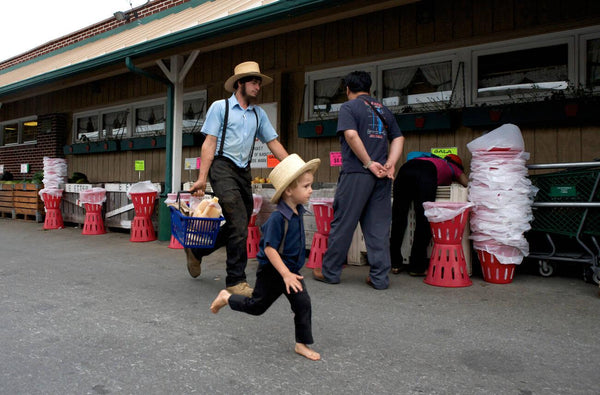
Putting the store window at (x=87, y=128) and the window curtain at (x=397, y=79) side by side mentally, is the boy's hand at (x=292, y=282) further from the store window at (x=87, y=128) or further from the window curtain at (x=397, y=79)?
the store window at (x=87, y=128)

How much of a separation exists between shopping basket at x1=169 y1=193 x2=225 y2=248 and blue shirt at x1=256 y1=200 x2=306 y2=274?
4.55 feet

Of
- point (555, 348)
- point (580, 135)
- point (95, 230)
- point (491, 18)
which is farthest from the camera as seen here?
point (95, 230)

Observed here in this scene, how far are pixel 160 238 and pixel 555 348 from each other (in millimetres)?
6248

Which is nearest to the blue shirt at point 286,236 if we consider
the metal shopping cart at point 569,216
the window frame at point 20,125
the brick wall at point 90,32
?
the metal shopping cart at point 569,216

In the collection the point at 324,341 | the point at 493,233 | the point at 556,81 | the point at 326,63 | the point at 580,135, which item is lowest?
the point at 324,341

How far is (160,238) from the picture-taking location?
25.0ft

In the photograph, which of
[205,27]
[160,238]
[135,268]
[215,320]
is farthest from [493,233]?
[160,238]

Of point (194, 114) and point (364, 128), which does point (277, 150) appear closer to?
point (364, 128)

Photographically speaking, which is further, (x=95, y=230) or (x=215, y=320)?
(x=95, y=230)

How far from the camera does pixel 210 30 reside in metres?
6.19

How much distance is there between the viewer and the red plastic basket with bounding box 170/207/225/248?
12.6ft

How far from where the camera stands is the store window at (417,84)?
639cm

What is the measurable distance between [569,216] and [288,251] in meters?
3.33

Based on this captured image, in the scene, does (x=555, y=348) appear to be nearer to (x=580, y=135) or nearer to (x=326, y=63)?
(x=580, y=135)
